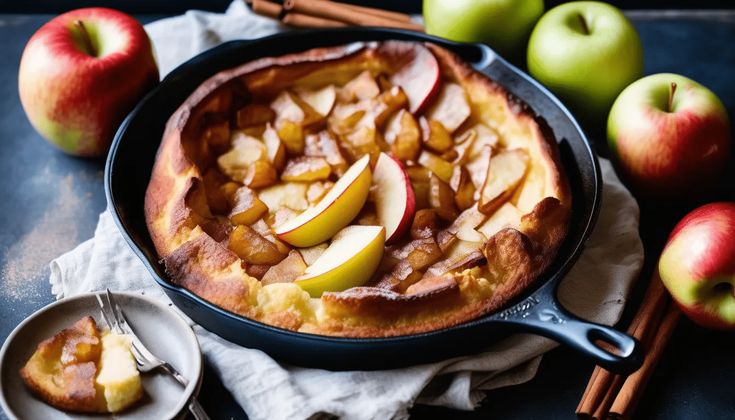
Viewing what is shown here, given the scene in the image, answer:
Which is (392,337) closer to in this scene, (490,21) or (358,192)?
(358,192)

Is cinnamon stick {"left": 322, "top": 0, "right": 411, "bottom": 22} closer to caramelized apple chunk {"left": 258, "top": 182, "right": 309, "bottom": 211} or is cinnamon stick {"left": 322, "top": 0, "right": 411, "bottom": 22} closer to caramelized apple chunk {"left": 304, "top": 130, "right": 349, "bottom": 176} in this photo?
caramelized apple chunk {"left": 304, "top": 130, "right": 349, "bottom": 176}

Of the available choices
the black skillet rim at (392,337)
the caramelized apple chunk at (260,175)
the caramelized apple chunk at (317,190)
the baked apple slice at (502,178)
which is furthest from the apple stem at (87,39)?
the baked apple slice at (502,178)

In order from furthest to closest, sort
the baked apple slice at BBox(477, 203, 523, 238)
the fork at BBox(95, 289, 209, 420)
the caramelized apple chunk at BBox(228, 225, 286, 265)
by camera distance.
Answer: the baked apple slice at BBox(477, 203, 523, 238) < the caramelized apple chunk at BBox(228, 225, 286, 265) < the fork at BBox(95, 289, 209, 420)

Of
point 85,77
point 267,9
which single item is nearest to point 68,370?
point 85,77

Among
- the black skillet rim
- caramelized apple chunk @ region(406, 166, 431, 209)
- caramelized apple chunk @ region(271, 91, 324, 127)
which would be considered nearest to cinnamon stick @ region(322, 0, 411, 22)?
the black skillet rim

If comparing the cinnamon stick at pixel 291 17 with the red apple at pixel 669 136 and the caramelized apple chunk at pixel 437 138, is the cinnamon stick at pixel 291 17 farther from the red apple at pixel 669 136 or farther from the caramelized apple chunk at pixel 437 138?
the red apple at pixel 669 136

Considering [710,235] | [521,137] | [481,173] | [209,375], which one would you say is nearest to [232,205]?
[209,375]
